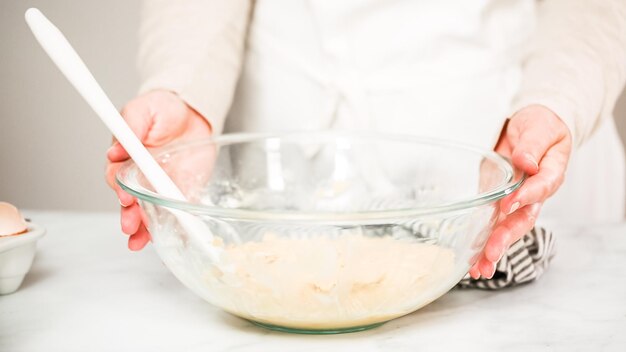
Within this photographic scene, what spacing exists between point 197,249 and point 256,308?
0.06m

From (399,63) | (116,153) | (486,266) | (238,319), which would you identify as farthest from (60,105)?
(486,266)

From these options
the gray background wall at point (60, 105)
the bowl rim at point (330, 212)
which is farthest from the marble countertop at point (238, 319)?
the gray background wall at point (60, 105)

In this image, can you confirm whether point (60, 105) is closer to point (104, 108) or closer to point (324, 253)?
point (104, 108)

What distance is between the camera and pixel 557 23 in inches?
33.4

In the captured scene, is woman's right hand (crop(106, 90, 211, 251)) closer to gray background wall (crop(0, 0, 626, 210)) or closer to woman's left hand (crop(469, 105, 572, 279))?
woman's left hand (crop(469, 105, 572, 279))

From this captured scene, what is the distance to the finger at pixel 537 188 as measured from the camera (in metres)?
0.58

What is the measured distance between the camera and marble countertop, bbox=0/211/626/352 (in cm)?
57

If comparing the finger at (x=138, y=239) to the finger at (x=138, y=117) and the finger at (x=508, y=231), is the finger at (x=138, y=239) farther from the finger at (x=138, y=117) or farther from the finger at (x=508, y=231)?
the finger at (x=508, y=231)

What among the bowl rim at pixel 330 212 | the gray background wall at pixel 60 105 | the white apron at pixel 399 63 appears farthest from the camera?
the gray background wall at pixel 60 105

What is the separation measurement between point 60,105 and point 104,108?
4.96 feet

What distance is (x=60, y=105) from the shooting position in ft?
6.59

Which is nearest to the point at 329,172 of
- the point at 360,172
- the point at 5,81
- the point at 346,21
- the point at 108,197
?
the point at 360,172

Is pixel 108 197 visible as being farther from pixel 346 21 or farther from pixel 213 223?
pixel 213 223

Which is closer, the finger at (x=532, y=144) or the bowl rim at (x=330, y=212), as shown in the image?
the bowl rim at (x=330, y=212)
